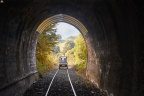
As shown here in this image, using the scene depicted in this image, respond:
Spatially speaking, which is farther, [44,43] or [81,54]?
[81,54]

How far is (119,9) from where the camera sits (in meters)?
5.11

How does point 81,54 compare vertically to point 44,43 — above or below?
below

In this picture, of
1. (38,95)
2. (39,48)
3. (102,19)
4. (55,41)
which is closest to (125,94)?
(102,19)

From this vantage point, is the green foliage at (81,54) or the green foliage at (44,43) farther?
the green foliage at (81,54)

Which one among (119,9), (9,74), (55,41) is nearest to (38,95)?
(9,74)

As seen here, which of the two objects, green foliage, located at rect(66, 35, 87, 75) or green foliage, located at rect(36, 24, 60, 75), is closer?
green foliage, located at rect(36, 24, 60, 75)

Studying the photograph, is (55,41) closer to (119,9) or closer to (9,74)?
(9,74)

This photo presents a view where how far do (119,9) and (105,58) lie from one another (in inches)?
126

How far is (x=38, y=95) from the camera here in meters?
7.47

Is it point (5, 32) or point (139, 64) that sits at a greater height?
point (5, 32)

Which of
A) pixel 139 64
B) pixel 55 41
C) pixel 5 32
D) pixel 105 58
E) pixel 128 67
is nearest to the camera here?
pixel 139 64

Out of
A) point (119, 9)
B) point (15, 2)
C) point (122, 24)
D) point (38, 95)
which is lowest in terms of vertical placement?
point (38, 95)

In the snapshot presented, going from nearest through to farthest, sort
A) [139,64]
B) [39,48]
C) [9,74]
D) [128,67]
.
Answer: [139,64] → [128,67] → [9,74] → [39,48]

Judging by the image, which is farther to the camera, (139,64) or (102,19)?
(102,19)
